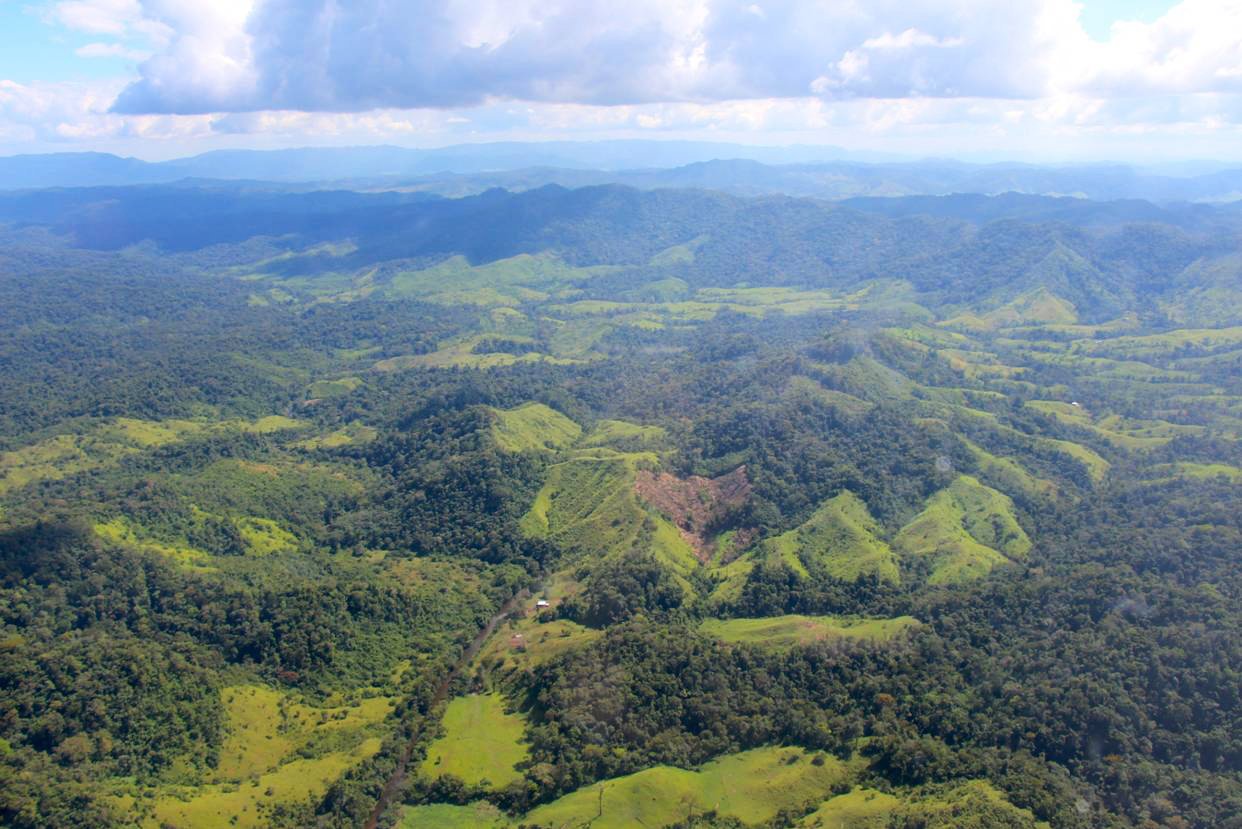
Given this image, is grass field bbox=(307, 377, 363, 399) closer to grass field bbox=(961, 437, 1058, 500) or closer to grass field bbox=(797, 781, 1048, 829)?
grass field bbox=(961, 437, 1058, 500)

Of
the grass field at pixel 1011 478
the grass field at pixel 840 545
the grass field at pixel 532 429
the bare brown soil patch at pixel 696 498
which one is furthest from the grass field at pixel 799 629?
the grass field at pixel 532 429

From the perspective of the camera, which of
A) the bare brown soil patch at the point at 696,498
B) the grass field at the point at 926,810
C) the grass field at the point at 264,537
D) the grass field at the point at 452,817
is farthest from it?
the bare brown soil patch at the point at 696,498

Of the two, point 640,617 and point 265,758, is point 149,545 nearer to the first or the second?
point 265,758

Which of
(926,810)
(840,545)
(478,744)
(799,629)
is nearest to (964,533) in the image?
(840,545)

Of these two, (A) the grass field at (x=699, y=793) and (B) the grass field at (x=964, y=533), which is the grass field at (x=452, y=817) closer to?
(A) the grass field at (x=699, y=793)

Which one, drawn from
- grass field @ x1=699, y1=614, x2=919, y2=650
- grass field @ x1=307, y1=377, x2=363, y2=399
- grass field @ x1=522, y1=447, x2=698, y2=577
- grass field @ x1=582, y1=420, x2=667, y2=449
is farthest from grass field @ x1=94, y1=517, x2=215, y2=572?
grass field @ x1=307, y1=377, x2=363, y2=399
